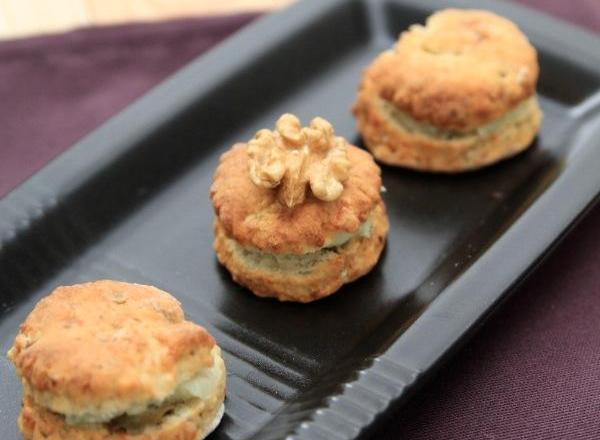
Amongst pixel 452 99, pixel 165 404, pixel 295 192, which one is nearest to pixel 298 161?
pixel 295 192

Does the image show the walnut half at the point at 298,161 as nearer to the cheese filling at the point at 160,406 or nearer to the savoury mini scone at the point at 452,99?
the savoury mini scone at the point at 452,99

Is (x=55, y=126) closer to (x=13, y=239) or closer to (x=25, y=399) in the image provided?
(x=13, y=239)

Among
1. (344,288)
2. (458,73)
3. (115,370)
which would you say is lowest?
(344,288)

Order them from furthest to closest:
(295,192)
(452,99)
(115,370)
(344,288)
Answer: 1. (452,99)
2. (344,288)
3. (295,192)
4. (115,370)

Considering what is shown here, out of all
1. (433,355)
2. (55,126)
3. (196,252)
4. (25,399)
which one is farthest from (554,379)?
(55,126)

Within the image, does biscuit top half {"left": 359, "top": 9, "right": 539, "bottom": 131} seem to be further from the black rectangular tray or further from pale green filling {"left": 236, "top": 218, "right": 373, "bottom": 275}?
pale green filling {"left": 236, "top": 218, "right": 373, "bottom": 275}

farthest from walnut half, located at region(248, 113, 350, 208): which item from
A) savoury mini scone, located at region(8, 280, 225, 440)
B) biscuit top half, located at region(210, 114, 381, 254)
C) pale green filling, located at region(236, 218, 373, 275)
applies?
savoury mini scone, located at region(8, 280, 225, 440)

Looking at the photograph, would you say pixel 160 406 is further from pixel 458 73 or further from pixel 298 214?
pixel 458 73
